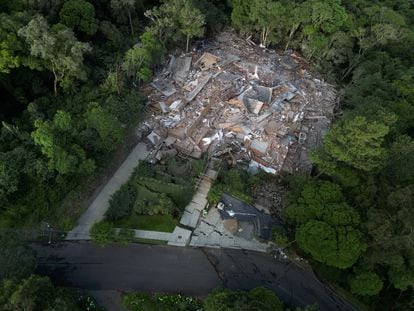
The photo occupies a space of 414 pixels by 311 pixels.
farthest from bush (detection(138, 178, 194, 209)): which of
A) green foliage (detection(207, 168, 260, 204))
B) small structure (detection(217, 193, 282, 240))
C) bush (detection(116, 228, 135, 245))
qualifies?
bush (detection(116, 228, 135, 245))

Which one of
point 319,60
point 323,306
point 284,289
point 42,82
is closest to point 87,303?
point 284,289

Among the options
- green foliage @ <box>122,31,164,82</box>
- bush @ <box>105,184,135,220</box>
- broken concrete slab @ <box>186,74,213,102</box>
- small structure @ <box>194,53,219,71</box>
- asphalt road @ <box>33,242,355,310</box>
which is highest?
green foliage @ <box>122,31,164,82</box>

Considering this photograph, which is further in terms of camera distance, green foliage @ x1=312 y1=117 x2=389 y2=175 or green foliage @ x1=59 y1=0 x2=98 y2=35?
green foliage @ x1=59 y1=0 x2=98 y2=35

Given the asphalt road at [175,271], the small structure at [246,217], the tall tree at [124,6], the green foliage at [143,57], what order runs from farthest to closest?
the tall tree at [124,6], the green foliage at [143,57], the small structure at [246,217], the asphalt road at [175,271]

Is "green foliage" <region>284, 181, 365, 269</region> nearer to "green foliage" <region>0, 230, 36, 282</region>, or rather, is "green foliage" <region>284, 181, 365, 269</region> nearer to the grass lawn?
the grass lawn

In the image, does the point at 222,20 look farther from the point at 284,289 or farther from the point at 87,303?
the point at 87,303

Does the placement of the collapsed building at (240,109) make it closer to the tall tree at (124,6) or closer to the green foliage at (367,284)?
the tall tree at (124,6)

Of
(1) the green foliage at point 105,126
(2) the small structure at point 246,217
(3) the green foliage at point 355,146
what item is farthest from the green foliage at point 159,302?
(3) the green foliage at point 355,146
